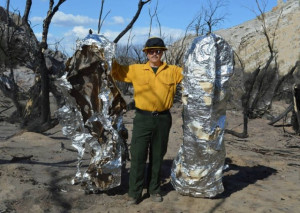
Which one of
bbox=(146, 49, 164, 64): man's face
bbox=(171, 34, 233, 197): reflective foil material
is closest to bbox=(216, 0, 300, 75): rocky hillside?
bbox=(171, 34, 233, 197): reflective foil material

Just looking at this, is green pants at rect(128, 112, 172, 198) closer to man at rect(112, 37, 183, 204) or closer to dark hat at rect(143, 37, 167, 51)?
man at rect(112, 37, 183, 204)

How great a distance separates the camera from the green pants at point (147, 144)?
3.63 m

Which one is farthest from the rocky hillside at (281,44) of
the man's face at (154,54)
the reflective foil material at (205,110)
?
the man's face at (154,54)

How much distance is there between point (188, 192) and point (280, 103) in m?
11.9

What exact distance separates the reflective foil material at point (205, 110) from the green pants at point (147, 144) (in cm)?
26

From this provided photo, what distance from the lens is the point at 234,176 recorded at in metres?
4.96

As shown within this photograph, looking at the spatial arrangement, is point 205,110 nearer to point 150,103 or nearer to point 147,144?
point 150,103

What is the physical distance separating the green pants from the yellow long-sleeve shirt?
12 cm

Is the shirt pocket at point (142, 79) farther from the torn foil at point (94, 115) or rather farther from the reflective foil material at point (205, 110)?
the reflective foil material at point (205, 110)

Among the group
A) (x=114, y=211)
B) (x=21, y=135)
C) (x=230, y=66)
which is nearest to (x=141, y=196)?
(x=114, y=211)

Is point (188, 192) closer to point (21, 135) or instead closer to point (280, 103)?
point (21, 135)

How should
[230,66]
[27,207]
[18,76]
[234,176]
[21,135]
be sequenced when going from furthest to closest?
[18,76] → [21,135] → [234,176] → [230,66] → [27,207]

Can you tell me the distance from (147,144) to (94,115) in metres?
0.60

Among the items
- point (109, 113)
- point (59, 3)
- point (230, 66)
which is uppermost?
point (59, 3)
